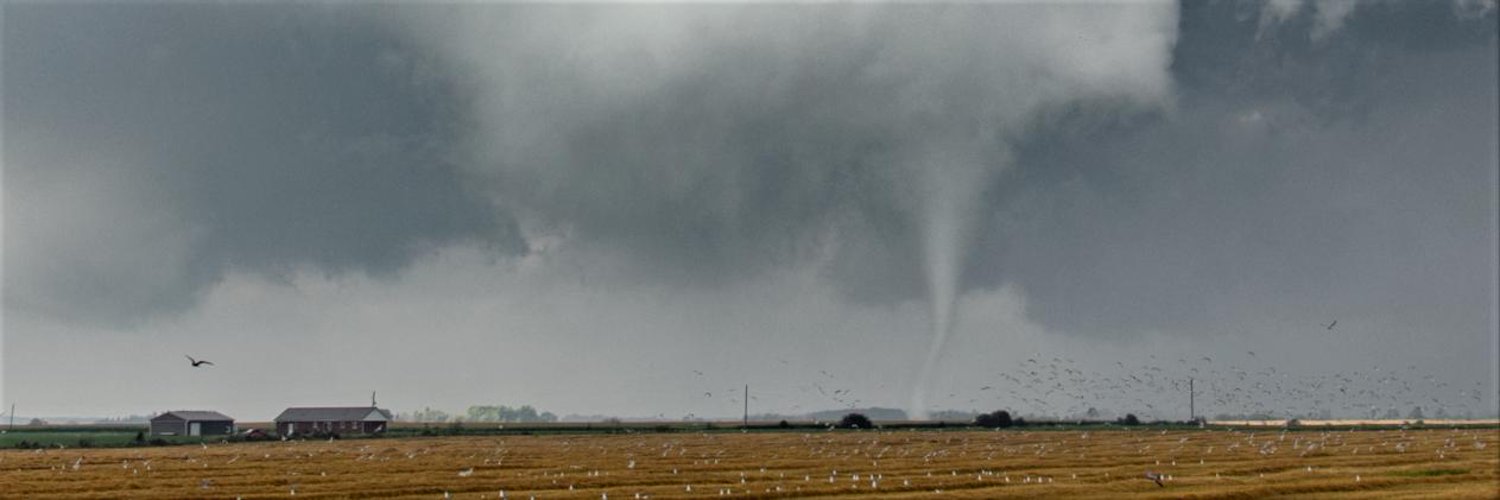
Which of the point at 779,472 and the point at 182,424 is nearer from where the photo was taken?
the point at 779,472

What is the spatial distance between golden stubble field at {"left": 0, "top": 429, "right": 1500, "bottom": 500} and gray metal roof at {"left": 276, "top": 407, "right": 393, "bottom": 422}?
247 feet

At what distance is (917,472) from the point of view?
229 feet

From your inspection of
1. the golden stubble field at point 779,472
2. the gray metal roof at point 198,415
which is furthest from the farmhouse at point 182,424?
the golden stubble field at point 779,472

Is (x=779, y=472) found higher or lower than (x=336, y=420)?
higher

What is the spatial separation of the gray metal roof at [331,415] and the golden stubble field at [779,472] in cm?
7516

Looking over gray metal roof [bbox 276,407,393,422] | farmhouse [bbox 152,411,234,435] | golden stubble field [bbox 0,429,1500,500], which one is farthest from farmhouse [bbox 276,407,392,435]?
golden stubble field [bbox 0,429,1500,500]

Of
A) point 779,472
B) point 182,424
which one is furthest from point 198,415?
point 779,472

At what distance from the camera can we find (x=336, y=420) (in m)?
180

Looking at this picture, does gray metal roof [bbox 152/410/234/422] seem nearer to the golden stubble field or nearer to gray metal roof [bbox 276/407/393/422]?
gray metal roof [bbox 276/407/393/422]

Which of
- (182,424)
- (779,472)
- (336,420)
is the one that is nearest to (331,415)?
(336,420)

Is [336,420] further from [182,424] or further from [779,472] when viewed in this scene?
[779,472]

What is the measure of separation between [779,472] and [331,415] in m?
136

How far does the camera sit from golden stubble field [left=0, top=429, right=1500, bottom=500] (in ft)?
188

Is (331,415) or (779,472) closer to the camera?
(779,472)
